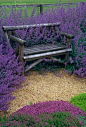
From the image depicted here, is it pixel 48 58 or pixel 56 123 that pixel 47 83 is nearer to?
pixel 48 58

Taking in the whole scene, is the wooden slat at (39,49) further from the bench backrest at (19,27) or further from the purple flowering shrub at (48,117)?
the purple flowering shrub at (48,117)

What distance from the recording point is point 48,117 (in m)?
1.98

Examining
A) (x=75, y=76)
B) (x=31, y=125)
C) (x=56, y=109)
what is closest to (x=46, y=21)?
(x=75, y=76)

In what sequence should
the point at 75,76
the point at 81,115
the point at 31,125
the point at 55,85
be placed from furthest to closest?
the point at 75,76, the point at 55,85, the point at 81,115, the point at 31,125

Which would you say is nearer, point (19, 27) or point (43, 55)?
point (43, 55)

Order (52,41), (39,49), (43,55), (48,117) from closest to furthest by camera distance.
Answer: (48,117), (43,55), (39,49), (52,41)

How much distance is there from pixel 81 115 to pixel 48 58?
7.56 ft

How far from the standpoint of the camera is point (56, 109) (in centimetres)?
222

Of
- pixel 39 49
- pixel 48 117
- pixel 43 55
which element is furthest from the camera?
pixel 39 49

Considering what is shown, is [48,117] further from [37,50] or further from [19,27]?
[19,27]

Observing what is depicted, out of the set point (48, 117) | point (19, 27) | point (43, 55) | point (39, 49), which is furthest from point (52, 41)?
point (48, 117)

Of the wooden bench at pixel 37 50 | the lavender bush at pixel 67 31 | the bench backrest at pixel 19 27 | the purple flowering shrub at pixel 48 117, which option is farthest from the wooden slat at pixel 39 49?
the purple flowering shrub at pixel 48 117

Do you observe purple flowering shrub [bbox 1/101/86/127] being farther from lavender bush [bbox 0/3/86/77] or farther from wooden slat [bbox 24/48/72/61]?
lavender bush [bbox 0/3/86/77]

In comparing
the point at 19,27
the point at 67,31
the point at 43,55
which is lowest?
the point at 43,55
